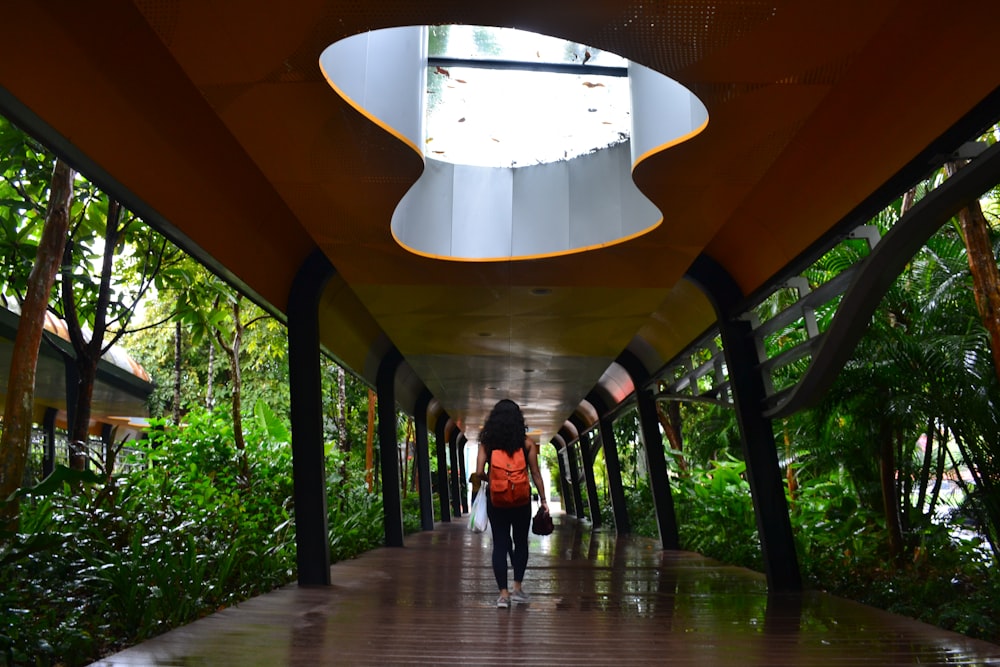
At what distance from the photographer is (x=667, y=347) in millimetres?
11641

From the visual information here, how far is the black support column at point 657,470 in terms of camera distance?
13.5 m

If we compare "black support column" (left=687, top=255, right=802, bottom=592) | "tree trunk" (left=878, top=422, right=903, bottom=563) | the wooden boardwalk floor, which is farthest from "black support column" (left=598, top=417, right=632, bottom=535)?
"tree trunk" (left=878, top=422, right=903, bottom=563)

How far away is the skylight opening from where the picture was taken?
21.1ft

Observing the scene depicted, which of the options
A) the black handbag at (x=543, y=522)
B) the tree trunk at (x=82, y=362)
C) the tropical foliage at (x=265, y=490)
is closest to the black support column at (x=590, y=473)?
the tropical foliage at (x=265, y=490)

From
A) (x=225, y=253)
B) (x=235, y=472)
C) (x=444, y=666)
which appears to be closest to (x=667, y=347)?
(x=235, y=472)

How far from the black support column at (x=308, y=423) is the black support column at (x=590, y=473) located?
14777mm

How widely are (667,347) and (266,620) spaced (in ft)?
24.1

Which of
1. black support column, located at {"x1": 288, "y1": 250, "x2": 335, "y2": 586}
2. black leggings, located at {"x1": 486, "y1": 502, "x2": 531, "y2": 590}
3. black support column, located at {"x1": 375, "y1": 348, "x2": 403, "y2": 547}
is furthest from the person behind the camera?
black support column, located at {"x1": 375, "y1": 348, "x2": 403, "y2": 547}

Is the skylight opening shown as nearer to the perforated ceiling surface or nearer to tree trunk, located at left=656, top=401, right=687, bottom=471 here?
the perforated ceiling surface

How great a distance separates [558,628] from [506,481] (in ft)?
3.96

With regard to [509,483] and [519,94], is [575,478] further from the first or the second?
[519,94]

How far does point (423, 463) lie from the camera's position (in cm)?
1942

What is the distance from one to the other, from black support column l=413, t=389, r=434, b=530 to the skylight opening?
12550mm

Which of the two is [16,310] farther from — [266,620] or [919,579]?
[919,579]
